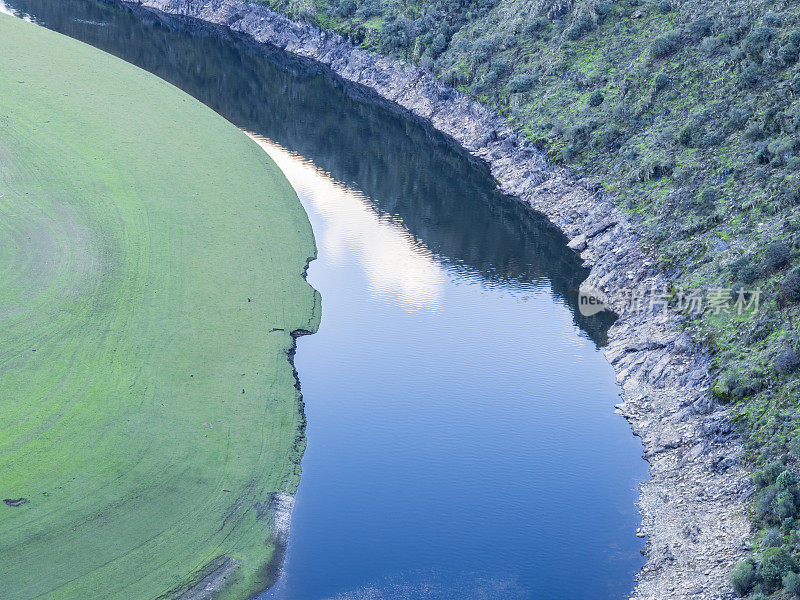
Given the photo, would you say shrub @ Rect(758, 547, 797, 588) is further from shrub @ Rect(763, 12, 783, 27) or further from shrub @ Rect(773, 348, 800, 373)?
shrub @ Rect(763, 12, 783, 27)

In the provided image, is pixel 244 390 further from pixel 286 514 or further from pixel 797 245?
pixel 797 245

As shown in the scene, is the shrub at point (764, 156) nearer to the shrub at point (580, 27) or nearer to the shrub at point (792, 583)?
the shrub at point (580, 27)

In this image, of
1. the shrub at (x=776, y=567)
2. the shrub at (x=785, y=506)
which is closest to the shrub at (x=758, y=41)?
the shrub at (x=785, y=506)

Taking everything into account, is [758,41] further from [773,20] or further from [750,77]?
[750,77]

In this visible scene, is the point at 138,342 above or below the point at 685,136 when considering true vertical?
below

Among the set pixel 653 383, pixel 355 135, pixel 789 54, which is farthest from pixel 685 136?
pixel 355 135

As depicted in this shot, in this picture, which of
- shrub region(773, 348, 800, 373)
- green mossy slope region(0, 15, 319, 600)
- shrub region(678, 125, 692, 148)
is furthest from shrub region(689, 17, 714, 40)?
shrub region(773, 348, 800, 373)
